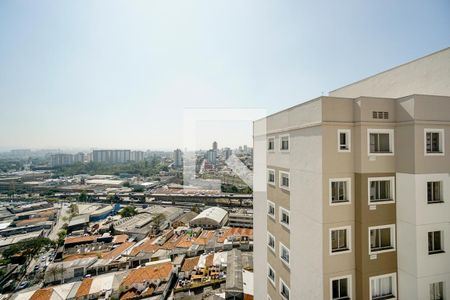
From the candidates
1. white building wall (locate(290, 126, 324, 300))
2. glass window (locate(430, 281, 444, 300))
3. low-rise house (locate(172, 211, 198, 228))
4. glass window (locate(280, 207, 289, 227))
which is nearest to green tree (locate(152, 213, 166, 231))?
low-rise house (locate(172, 211, 198, 228))

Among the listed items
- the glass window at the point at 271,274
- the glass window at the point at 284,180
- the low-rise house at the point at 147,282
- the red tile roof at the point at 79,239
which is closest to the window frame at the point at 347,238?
the glass window at the point at 284,180

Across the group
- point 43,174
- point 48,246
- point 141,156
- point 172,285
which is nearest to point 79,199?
point 48,246

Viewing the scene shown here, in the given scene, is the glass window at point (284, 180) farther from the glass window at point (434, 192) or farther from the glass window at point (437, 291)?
the glass window at point (437, 291)

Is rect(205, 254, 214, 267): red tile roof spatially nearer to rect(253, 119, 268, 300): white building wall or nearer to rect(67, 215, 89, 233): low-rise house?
rect(253, 119, 268, 300): white building wall

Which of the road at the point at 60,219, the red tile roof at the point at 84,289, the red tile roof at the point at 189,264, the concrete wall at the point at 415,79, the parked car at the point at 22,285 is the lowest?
the road at the point at 60,219

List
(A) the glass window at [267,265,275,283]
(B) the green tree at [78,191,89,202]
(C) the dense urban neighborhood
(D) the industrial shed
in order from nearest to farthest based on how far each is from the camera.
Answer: (A) the glass window at [267,265,275,283] < (C) the dense urban neighborhood < (D) the industrial shed < (B) the green tree at [78,191,89,202]
